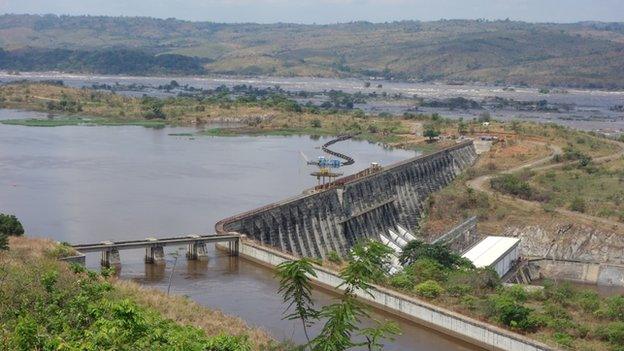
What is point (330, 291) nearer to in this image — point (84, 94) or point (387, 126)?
point (387, 126)

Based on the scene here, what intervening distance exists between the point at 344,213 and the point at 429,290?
16.4 meters

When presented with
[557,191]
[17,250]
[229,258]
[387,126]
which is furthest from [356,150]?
[17,250]

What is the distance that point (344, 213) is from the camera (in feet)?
160

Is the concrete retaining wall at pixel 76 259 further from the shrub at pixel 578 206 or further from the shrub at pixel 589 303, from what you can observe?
the shrub at pixel 578 206

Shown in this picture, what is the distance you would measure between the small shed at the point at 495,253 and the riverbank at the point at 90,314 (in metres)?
18.1

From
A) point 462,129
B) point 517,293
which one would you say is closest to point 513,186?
point 517,293

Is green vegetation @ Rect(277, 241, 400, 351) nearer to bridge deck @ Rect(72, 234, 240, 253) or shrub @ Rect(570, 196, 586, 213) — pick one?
bridge deck @ Rect(72, 234, 240, 253)

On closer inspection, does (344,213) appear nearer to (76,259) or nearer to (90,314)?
(76,259)

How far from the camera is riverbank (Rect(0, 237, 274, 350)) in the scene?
19031mm

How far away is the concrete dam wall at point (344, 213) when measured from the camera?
41719mm

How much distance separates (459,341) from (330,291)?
597 cm

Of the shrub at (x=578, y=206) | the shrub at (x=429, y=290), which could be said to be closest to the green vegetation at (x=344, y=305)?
the shrub at (x=429, y=290)

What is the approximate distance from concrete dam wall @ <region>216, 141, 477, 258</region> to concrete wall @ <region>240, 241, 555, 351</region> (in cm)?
726

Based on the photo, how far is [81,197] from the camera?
5341cm
